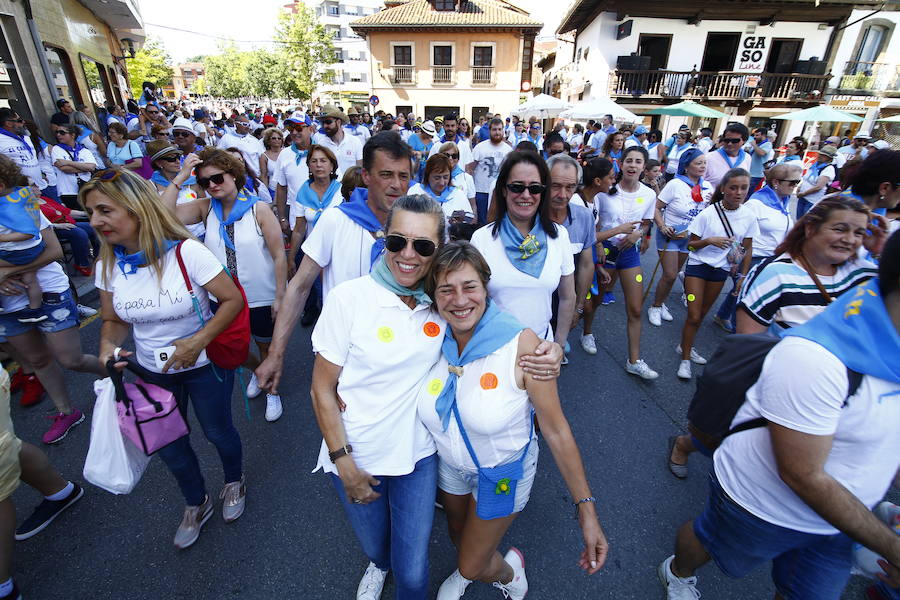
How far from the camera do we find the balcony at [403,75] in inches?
1108

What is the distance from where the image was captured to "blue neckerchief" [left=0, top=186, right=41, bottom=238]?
2730 mm

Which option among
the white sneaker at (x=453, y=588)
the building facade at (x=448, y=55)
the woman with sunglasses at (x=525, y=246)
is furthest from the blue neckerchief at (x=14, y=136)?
the building facade at (x=448, y=55)

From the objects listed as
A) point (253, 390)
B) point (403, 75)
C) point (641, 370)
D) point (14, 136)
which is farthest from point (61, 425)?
point (403, 75)

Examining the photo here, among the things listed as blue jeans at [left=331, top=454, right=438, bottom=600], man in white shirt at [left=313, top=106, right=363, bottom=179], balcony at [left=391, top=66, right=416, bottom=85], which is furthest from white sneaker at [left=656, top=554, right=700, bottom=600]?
balcony at [left=391, top=66, right=416, bottom=85]

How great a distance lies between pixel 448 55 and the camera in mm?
28031

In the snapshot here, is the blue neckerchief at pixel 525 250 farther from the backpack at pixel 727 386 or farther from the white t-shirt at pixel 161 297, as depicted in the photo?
the white t-shirt at pixel 161 297

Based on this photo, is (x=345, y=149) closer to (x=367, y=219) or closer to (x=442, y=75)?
(x=367, y=219)

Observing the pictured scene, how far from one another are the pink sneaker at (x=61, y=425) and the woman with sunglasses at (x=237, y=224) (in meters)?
1.67

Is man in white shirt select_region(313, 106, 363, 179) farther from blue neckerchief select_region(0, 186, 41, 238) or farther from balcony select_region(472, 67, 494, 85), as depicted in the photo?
balcony select_region(472, 67, 494, 85)

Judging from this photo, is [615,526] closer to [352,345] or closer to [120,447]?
[352,345]

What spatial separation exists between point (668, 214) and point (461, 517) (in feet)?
14.5

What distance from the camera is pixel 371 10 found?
201ft

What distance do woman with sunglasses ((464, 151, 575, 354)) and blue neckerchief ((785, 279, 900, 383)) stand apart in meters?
1.35

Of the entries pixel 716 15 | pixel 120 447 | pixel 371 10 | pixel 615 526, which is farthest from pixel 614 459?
pixel 371 10
